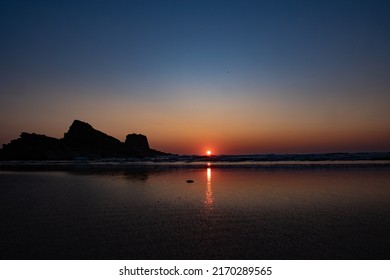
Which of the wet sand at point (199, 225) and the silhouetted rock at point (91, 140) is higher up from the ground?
the silhouetted rock at point (91, 140)

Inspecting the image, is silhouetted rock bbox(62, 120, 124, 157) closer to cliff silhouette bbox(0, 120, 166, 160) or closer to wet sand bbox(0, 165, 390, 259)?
cliff silhouette bbox(0, 120, 166, 160)

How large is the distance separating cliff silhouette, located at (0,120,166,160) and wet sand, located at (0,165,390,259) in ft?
272

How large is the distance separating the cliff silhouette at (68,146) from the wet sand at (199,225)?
8295 cm

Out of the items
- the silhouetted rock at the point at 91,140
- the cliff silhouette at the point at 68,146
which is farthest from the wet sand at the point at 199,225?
the silhouetted rock at the point at 91,140

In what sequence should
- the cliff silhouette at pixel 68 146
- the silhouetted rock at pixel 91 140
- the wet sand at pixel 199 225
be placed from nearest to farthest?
1. the wet sand at pixel 199 225
2. the cliff silhouette at pixel 68 146
3. the silhouetted rock at pixel 91 140

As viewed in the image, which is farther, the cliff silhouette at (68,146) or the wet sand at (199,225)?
the cliff silhouette at (68,146)

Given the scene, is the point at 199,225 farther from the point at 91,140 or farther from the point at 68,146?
the point at 91,140

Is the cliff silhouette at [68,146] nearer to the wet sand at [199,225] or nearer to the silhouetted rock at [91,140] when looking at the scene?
Result: the silhouetted rock at [91,140]

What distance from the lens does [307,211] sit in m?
10.8

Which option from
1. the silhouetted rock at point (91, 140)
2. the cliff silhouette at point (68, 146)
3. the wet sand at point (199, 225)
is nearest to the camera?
the wet sand at point (199, 225)

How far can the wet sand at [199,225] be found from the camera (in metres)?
6.81

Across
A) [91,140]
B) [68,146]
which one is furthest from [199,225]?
[91,140]
